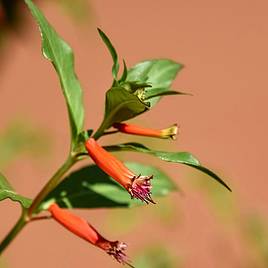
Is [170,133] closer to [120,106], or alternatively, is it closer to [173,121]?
[120,106]

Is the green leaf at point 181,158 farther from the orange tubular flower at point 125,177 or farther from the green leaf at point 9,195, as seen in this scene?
the green leaf at point 9,195

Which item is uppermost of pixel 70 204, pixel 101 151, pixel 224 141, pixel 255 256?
pixel 101 151

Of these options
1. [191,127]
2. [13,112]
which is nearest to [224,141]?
[191,127]

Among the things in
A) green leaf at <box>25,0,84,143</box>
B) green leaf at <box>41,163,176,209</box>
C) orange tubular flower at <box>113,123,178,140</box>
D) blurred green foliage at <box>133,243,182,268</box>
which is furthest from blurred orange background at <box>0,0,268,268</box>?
orange tubular flower at <box>113,123,178,140</box>

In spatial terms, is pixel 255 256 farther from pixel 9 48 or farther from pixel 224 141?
pixel 9 48

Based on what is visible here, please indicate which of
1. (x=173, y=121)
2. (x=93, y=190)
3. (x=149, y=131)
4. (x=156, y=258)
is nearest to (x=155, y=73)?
(x=149, y=131)

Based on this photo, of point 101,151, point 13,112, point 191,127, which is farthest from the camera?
point 191,127

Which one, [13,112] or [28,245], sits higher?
[13,112]

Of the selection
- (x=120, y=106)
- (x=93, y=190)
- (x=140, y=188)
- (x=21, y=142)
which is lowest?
(x=21, y=142)
